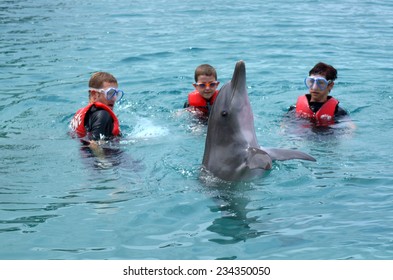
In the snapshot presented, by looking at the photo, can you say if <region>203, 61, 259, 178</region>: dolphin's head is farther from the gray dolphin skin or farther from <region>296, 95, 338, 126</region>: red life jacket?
<region>296, 95, 338, 126</region>: red life jacket

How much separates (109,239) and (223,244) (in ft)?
3.60

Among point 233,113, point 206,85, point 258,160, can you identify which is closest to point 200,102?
point 206,85

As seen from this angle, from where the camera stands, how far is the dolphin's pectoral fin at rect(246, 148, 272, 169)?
684 cm

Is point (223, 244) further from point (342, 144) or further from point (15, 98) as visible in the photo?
point (15, 98)

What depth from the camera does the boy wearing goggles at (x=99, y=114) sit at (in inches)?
336

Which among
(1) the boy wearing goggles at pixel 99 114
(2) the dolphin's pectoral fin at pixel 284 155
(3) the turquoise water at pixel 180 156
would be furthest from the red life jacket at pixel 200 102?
(2) the dolphin's pectoral fin at pixel 284 155

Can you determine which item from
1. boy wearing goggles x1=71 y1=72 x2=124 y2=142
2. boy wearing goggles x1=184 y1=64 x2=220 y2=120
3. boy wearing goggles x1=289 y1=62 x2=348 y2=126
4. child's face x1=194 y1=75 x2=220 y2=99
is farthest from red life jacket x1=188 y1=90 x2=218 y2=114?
boy wearing goggles x1=71 y1=72 x2=124 y2=142

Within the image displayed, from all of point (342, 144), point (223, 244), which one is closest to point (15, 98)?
point (342, 144)

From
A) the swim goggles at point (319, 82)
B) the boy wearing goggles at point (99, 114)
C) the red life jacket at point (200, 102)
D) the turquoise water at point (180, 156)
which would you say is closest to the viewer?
the turquoise water at point (180, 156)

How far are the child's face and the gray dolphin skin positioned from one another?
2703 mm

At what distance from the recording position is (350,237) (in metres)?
5.99

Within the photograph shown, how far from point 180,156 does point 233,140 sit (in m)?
1.38

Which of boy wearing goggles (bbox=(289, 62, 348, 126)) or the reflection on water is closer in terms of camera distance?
the reflection on water

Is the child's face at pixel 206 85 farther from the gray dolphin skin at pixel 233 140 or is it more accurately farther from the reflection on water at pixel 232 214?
the reflection on water at pixel 232 214
